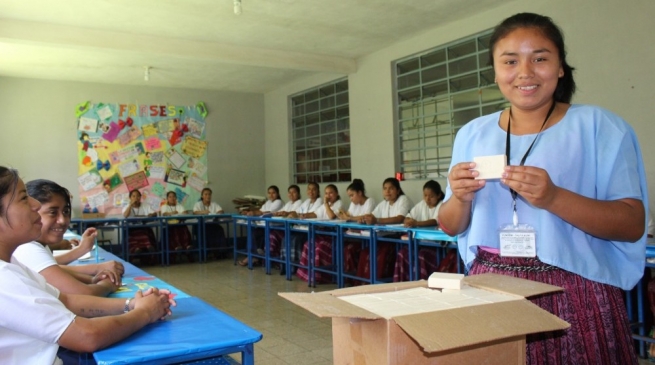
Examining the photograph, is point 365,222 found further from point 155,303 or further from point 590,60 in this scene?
point 155,303

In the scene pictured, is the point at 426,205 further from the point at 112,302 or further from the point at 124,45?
the point at 112,302

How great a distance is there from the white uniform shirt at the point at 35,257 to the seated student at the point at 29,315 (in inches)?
23.4

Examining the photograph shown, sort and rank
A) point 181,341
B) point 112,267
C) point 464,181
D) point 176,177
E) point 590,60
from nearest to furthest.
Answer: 1. point 464,181
2. point 181,341
3. point 112,267
4. point 590,60
5. point 176,177

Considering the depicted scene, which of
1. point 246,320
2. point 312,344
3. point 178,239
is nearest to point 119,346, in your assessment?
point 312,344

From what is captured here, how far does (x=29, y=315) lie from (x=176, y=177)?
7.90 m

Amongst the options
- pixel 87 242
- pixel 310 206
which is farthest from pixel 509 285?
pixel 310 206

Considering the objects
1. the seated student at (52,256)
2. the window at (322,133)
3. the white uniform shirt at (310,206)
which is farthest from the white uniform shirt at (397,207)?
the seated student at (52,256)

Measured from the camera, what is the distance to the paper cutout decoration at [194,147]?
8938 mm

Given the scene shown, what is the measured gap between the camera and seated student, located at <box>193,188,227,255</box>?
8.34m

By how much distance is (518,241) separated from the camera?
0.92 metres

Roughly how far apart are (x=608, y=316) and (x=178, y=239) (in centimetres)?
774

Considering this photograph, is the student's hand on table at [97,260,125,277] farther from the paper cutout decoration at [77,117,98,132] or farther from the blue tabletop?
the paper cutout decoration at [77,117,98,132]

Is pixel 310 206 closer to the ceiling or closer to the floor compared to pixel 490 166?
closer to the floor

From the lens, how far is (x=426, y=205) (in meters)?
5.64
